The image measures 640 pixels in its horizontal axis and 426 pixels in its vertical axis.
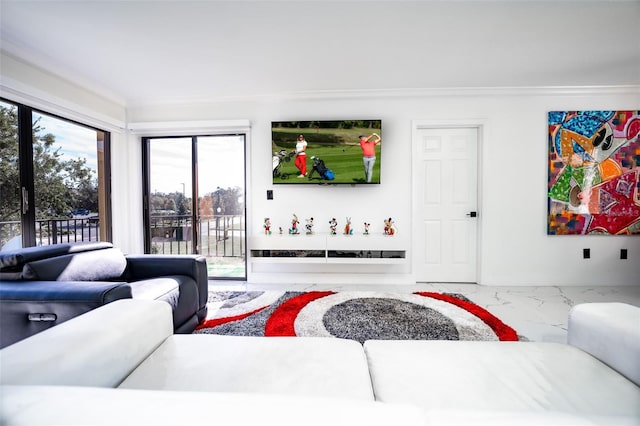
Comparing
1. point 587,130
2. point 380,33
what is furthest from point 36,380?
point 587,130

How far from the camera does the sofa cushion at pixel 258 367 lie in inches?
29.2

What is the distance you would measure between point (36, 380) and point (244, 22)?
221cm

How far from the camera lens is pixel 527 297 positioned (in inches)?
102

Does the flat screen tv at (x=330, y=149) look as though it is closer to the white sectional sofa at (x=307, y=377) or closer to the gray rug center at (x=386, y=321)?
the gray rug center at (x=386, y=321)

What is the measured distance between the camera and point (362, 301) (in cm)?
242

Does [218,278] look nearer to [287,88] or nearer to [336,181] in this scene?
[336,181]

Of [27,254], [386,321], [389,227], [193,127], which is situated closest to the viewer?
[27,254]

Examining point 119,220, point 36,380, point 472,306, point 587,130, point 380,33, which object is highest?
point 380,33

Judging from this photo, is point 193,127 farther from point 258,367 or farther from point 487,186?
point 487,186

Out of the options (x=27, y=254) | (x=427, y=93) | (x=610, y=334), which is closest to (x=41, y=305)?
(x=27, y=254)

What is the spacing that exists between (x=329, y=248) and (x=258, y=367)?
2.09 m

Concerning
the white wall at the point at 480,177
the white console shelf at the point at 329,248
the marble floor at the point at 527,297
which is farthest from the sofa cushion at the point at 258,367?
the white wall at the point at 480,177

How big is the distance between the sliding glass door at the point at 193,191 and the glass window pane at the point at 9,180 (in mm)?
1225

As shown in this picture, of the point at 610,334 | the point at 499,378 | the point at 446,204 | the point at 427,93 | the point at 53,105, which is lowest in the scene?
the point at 499,378
